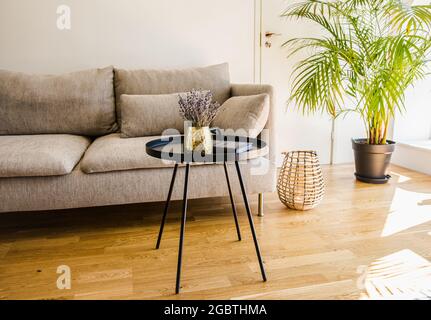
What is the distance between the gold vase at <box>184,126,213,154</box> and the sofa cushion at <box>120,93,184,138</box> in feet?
2.82

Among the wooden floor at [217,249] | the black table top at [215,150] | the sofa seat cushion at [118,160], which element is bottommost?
the wooden floor at [217,249]

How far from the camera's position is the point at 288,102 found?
3145mm

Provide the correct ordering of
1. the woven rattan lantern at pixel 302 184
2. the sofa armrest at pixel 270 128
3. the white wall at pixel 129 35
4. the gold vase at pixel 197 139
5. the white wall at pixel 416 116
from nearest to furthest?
the gold vase at pixel 197 139 → the sofa armrest at pixel 270 128 → the woven rattan lantern at pixel 302 184 → the white wall at pixel 129 35 → the white wall at pixel 416 116

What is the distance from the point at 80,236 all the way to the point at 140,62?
1441mm

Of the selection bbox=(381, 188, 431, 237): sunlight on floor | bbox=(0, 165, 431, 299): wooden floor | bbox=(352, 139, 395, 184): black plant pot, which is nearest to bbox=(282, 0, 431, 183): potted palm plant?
bbox=(352, 139, 395, 184): black plant pot

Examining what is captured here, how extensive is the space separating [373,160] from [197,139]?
1.76m

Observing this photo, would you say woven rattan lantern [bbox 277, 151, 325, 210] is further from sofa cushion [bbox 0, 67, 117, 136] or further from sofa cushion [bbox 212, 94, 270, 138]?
sofa cushion [bbox 0, 67, 117, 136]

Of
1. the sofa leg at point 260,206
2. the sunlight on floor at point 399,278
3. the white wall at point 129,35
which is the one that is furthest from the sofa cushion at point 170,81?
the sunlight on floor at point 399,278

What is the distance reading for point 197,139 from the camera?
148 centimetres

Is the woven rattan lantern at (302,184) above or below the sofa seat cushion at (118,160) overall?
below

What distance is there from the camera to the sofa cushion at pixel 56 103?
2.33m

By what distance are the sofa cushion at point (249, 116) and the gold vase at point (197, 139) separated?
0.52 meters

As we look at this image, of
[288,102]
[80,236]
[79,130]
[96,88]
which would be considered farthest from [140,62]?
[80,236]

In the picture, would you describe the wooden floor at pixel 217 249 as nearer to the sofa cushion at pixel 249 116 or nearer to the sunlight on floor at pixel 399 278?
the sunlight on floor at pixel 399 278
